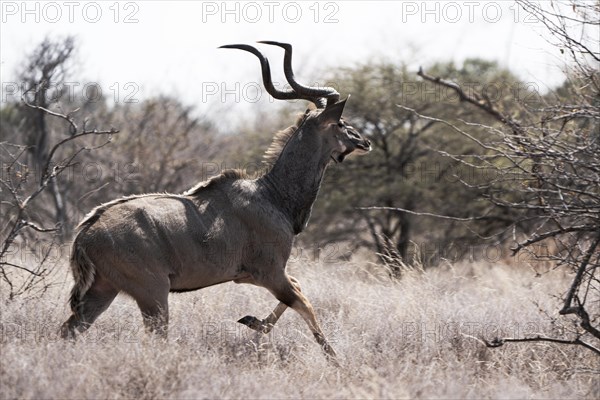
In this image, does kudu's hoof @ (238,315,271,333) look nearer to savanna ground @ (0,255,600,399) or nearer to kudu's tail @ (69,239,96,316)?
savanna ground @ (0,255,600,399)

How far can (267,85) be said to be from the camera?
27.9 feet

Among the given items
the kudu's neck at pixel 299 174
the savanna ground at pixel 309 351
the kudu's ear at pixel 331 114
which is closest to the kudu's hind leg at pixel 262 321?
the savanna ground at pixel 309 351

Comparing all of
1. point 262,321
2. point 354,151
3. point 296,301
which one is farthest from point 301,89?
point 262,321

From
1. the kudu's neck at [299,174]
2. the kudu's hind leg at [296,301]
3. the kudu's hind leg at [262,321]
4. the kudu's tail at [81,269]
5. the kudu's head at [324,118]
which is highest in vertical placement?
the kudu's head at [324,118]

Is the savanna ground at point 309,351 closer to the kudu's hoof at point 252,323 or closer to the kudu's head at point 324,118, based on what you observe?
the kudu's hoof at point 252,323

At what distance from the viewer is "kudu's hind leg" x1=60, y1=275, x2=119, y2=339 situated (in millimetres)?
7312

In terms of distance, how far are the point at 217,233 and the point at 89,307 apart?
1194mm

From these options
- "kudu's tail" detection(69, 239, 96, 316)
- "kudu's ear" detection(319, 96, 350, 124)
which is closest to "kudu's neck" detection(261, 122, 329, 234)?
"kudu's ear" detection(319, 96, 350, 124)

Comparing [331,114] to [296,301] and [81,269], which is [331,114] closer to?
[296,301]

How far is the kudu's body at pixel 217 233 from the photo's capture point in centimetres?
709

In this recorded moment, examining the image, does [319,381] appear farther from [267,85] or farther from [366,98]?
[366,98]

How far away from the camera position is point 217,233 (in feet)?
25.3

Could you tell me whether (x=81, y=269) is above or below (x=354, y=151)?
below

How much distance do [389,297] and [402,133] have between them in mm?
7363
